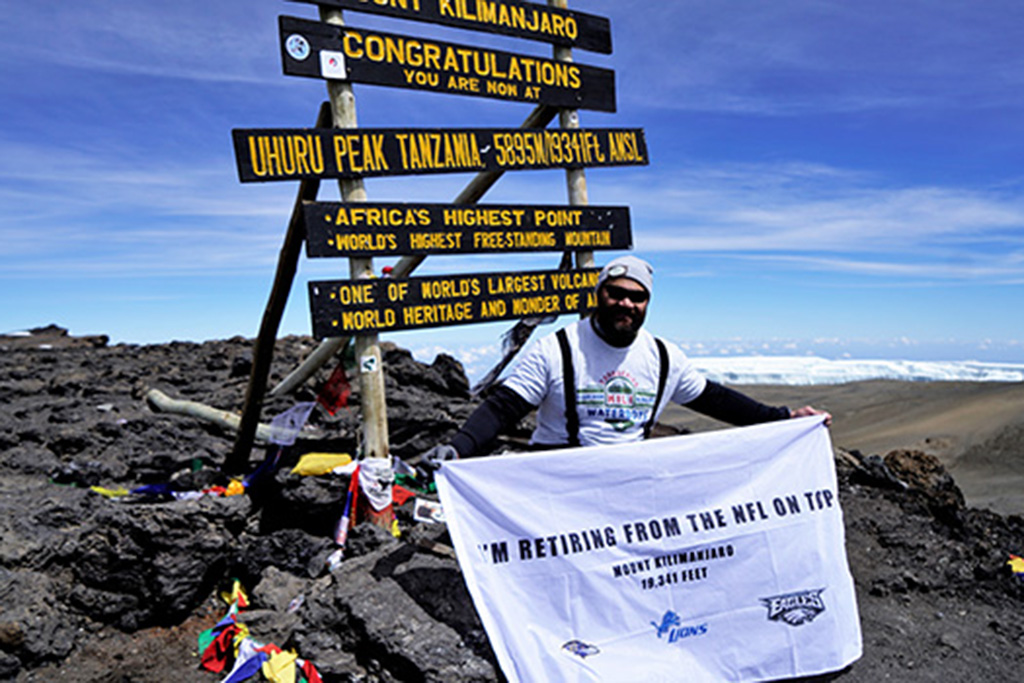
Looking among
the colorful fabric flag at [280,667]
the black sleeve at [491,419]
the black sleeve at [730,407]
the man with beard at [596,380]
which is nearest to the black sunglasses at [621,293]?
the man with beard at [596,380]

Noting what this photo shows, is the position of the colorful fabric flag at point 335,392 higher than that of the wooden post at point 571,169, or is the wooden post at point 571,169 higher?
the wooden post at point 571,169

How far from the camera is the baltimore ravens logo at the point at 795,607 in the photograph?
4.45 metres

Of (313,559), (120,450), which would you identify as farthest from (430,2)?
(120,450)

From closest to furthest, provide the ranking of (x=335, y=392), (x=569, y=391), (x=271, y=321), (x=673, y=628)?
(x=673, y=628) < (x=569, y=391) < (x=335, y=392) < (x=271, y=321)

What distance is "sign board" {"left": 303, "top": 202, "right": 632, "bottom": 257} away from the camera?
5.81m

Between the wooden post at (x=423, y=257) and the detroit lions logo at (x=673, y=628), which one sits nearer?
the detroit lions logo at (x=673, y=628)

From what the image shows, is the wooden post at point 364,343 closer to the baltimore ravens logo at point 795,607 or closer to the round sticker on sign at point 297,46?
the round sticker on sign at point 297,46

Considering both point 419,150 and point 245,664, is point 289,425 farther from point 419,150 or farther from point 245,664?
point 245,664

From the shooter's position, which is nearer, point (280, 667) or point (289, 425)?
point (280, 667)

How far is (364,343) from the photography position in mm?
6121

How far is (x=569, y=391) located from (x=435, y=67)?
3.48m

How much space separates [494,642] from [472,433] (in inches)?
43.1

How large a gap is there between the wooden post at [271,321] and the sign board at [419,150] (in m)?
0.30

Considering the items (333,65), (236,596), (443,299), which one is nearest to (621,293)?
(443,299)
